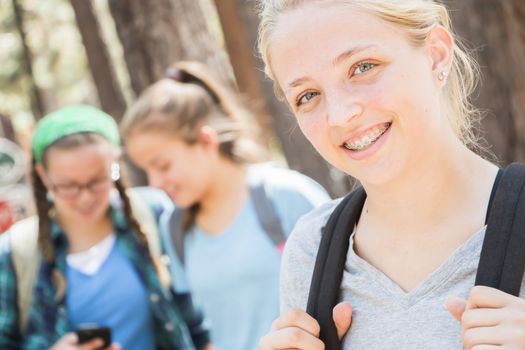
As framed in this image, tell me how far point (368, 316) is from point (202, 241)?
2.11 m

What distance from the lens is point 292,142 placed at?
301 inches

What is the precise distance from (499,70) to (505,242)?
337cm

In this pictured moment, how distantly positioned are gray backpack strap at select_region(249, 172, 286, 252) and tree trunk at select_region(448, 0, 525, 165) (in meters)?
1.61

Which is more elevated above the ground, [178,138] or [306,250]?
[178,138]

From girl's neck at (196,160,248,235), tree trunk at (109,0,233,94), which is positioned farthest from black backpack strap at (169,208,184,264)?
tree trunk at (109,0,233,94)

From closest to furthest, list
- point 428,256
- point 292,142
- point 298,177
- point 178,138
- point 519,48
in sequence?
point 428,256
point 298,177
point 178,138
point 519,48
point 292,142

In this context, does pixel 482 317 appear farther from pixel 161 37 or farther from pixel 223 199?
pixel 161 37

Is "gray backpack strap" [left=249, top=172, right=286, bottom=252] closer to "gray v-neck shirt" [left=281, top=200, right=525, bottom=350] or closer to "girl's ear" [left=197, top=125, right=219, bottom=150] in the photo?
"girl's ear" [left=197, top=125, right=219, bottom=150]

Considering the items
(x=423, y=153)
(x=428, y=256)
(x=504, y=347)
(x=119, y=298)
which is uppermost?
(x=423, y=153)

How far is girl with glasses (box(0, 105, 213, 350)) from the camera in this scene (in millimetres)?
4184

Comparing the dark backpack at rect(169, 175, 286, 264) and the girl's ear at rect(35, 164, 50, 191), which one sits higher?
the girl's ear at rect(35, 164, 50, 191)

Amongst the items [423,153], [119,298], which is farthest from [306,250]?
[119,298]

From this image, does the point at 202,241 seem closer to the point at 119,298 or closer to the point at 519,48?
the point at 119,298

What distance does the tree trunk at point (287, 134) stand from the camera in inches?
293
